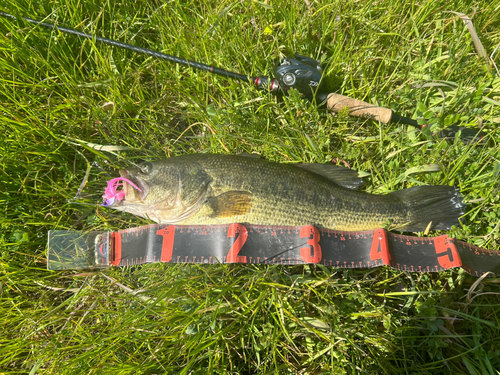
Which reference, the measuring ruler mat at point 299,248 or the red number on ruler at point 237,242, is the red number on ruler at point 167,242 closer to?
the measuring ruler mat at point 299,248

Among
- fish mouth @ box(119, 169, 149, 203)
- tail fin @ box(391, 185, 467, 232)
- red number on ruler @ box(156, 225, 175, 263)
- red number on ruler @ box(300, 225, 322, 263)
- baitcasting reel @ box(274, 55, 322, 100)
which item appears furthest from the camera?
baitcasting reel @ box(274, 55, 322, 100)

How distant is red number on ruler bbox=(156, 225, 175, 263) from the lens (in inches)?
102

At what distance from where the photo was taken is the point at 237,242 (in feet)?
8.20

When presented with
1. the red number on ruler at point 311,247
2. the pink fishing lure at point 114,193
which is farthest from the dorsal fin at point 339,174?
the pink fishing lure at point 114,193

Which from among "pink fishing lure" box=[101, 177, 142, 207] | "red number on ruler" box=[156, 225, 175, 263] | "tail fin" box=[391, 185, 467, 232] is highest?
"pink fishing lure" box=[101, 177, 142, 207]

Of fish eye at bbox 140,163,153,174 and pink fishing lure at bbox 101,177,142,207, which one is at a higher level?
fish eye at bbox 140,163,153,174

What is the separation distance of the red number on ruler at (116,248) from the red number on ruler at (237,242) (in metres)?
1.27

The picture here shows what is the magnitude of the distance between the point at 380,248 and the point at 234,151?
2016 millimetres

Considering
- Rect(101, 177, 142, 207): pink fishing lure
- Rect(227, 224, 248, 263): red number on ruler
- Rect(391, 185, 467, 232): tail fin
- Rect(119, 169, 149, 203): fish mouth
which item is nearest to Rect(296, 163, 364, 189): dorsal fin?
Rect(391, 185, 467, 232): tail fin

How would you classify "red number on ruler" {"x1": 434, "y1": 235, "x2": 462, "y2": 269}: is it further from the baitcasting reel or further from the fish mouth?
the fish mouth

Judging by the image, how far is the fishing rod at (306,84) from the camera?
9.93 ft

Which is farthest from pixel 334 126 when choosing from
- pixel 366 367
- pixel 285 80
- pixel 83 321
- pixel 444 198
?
pixel 83 321

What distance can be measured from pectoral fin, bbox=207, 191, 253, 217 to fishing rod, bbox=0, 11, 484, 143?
4.62 feet

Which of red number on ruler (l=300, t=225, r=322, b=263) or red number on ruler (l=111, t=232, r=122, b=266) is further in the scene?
red number on ruler (l=111, t=232, r=122, b=266)
